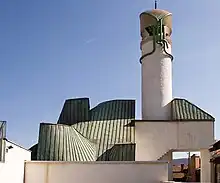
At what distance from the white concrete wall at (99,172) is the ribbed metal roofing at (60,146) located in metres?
1.81

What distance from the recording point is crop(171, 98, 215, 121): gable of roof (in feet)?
66.2

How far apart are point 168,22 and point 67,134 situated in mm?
9092

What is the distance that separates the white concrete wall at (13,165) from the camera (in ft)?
44.4

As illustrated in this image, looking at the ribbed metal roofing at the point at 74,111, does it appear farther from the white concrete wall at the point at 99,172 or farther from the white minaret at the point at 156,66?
the white concrete wall at the point at 99,172

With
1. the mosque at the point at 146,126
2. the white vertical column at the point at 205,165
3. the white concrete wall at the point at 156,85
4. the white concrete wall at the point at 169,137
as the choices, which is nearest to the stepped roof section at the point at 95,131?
the mosque at the point at 146,126

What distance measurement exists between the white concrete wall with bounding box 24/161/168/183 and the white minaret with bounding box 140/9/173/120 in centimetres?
494

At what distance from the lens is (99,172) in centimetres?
1644

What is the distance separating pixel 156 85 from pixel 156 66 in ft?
3.59

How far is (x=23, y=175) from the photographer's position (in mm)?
16125

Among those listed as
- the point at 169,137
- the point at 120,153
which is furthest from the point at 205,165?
the point at 120,153

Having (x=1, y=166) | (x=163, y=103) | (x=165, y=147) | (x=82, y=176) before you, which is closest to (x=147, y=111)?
(x=163, y=103)

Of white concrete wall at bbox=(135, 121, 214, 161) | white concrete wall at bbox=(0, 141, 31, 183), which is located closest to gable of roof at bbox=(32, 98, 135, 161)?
white concrete wall at bbox=(135, 121, 214, 161)

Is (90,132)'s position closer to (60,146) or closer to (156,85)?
Result: (60,146)

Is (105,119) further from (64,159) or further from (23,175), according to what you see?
(23,175)
